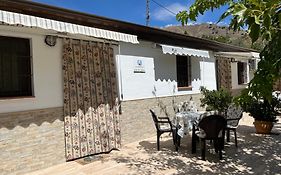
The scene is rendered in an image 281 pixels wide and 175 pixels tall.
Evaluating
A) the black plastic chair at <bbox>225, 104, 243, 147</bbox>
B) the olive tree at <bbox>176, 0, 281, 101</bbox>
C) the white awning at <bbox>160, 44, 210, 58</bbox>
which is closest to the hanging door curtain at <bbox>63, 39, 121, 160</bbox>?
the white awning at <bbox>160, 44, 210, 58</bbox>

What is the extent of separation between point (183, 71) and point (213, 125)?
8399 mm

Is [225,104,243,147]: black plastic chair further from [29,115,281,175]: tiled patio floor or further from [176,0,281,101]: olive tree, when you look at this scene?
[176,0,281,101]: olive tree

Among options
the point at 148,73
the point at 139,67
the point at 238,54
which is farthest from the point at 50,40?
the point at 238,54

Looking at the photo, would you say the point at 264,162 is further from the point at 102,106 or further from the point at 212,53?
the point at 212,53

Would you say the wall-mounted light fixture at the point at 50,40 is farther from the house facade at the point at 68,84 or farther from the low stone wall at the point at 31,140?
the low stone wall at the point at 31,140

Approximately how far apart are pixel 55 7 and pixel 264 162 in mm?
9629

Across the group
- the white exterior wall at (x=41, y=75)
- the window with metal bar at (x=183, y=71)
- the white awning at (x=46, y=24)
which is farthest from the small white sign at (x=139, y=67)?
the white exterior wall at (x=41, y=75)

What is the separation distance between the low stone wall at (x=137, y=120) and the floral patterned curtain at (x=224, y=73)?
9.58 m

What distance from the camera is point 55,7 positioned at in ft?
33.9

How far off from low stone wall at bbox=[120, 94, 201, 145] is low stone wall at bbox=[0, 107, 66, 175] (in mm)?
3649

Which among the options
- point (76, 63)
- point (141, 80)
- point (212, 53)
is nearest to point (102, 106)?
point (76, 63)

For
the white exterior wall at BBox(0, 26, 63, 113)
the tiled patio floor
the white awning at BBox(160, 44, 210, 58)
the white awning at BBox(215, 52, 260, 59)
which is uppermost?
the white awning at BBox(215, 52, 260, 59)

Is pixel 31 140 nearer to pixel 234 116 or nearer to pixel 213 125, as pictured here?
pixel 213 125

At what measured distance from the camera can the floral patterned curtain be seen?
24.4m
